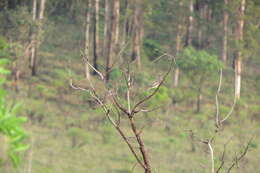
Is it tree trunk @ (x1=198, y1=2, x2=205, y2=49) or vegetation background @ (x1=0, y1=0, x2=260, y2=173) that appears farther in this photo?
tree trunk @ (x1=198, y1=2, x2=205, y2=49)

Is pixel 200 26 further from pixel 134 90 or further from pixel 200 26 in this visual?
pixel 134 90

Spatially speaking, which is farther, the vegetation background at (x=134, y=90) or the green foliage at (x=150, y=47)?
the green foliage at (x=150, y=47)

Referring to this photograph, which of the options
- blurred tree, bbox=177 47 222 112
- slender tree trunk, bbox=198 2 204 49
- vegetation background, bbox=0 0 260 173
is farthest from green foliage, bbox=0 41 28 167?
slender tree trunk, bbox=198 2 204 49

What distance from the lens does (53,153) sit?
13000 millimetres

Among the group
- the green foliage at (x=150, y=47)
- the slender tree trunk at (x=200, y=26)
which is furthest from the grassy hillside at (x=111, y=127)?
the slender tree trunk at (x=200, y=26)

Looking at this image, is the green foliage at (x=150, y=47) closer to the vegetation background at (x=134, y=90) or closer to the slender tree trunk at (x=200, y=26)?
the vegetation background at (x=134, y=90)

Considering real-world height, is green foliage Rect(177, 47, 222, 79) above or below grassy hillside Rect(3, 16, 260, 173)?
above

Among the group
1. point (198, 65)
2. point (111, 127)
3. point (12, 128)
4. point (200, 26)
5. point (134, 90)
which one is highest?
point (200, 26)

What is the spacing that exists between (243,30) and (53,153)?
12.5m

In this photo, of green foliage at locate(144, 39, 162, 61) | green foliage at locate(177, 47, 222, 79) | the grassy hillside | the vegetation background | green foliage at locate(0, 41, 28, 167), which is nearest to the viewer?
green foliage at locate(0, 41, 28, 167)

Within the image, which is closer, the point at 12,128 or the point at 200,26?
the point at 12,128

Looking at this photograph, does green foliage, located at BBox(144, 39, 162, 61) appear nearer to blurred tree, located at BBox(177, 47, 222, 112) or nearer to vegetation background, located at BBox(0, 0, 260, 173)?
vegetation background, located at BBox(0, 0, 260, 173)

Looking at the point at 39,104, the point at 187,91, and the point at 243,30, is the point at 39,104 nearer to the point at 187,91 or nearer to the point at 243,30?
the point at 187,91

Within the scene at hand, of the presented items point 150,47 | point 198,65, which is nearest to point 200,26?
point 150,47
